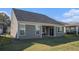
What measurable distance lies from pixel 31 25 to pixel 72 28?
2885mm

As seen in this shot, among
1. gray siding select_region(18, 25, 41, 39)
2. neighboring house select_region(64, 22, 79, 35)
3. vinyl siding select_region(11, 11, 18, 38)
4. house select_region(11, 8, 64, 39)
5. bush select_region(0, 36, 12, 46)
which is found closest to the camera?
bush select_region(0, 36, 12, 46)

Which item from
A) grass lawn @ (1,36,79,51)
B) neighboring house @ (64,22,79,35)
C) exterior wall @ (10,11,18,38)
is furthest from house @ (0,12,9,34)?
neighboring house @ (64,22,79,35)

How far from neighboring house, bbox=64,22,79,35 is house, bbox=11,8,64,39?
0.36 metres

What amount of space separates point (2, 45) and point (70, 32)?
4632mm

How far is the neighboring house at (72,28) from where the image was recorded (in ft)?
40.0

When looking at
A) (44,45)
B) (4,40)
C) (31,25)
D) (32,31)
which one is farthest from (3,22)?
(44,45)

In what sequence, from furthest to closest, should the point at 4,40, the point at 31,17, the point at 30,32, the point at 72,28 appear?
the point at 72,28 < the point at 31,17 < the point at 30,32 < the point at 4,40

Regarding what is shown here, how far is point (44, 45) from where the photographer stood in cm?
1166

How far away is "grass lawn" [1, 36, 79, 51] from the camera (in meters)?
11.4

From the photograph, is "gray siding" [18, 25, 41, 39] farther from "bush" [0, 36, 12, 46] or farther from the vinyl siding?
"bush" [0, 36, 12, 46]

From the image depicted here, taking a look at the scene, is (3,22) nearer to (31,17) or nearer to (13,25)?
(13,25)

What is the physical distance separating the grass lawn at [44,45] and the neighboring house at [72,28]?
1.75ft
